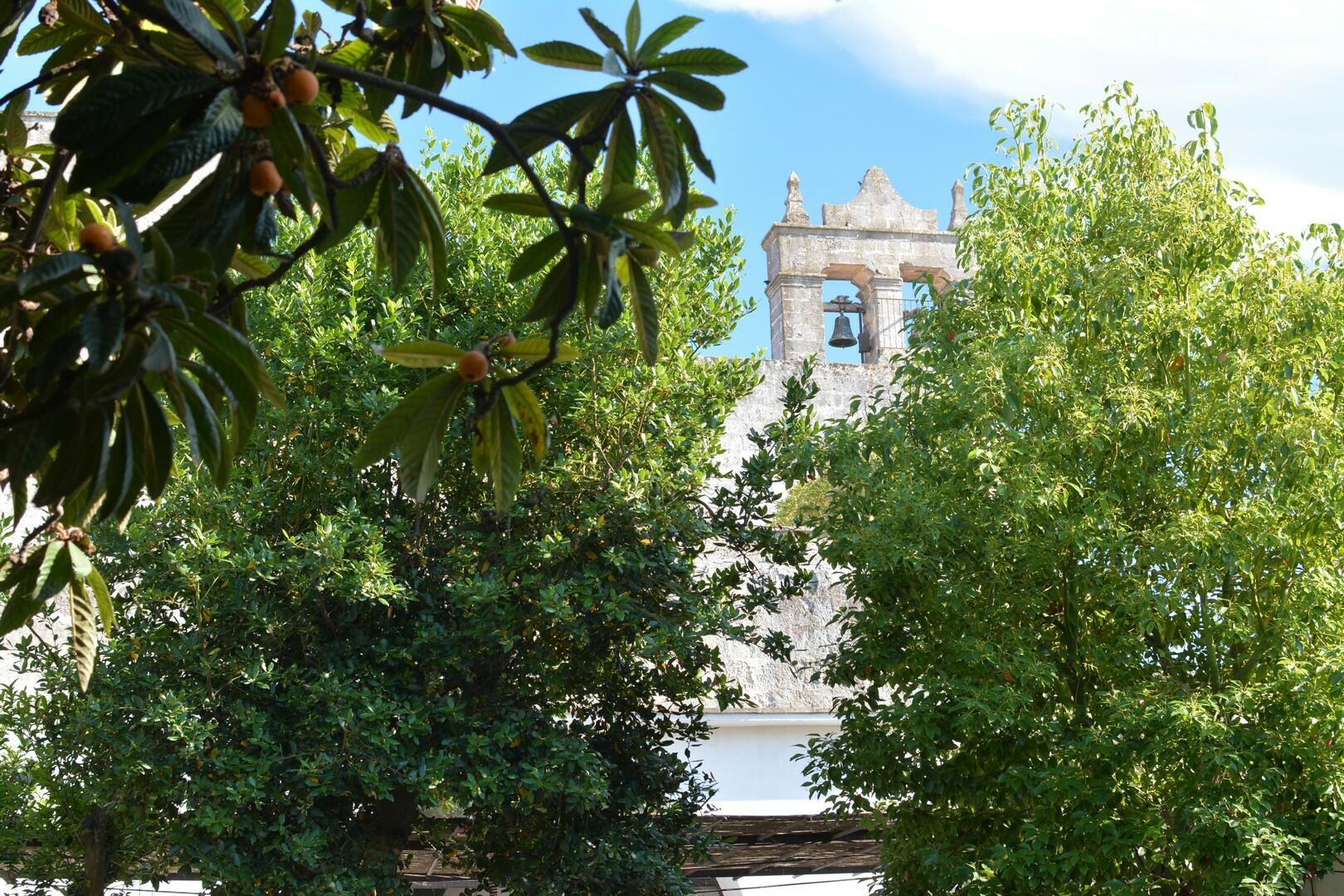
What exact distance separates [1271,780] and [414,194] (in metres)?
6.50

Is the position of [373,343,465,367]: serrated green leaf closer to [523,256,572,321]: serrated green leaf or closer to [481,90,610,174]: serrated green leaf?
[523,256,572,321]: serrated green leaf

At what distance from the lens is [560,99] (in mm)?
2072

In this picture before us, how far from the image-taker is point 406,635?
347 inches

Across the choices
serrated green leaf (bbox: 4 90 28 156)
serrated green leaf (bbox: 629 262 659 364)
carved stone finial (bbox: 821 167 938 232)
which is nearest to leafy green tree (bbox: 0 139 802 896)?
serrated green leaf (bbox: 4 90 28 156)

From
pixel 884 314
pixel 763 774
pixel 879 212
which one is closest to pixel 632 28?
pixel 763 774

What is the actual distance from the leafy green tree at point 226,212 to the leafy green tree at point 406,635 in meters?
5.14

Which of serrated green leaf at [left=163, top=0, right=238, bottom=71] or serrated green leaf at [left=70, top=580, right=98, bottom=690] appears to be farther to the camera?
serrated green leaf at [left=70, top=580, right=98, bottom=690]

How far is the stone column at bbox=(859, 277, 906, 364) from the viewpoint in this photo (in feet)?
59.2

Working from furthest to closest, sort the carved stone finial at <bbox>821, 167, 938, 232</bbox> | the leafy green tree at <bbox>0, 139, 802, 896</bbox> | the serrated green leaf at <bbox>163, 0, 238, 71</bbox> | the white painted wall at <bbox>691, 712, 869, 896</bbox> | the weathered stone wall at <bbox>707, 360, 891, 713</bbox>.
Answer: the carved stone finial at <bbox>821, 167, 938, 232</bbox>, the weathered stone wall at <bbox>707, 360, 891, 713</bbox>, the white painted wall at <bbox>691, 712, 869, 896</bbox>, the leafy green tree at <bbox>0, 139, 802, 896</bbox>, the serrated green leaf at <bbox>163, 0, 238, 71</bbox>

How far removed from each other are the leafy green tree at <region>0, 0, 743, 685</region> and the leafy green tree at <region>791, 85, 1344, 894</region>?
5791 mm

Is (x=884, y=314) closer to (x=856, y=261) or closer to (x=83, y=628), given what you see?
(x=856, y=261)

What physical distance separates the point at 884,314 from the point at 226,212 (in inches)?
662

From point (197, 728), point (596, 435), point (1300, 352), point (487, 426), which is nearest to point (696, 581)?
point (596, 435)

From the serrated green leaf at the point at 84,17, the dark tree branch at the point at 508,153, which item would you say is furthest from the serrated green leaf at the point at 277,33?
the serrated green leaf at the point at 84,17
